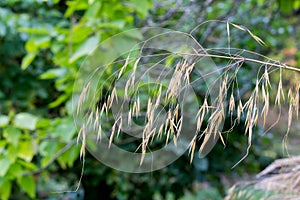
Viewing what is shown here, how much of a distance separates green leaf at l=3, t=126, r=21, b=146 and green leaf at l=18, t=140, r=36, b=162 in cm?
7

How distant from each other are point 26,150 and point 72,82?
1.10ft

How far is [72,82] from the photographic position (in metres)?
2.08

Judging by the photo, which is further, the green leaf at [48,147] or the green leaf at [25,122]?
the green leaf at [48,147]

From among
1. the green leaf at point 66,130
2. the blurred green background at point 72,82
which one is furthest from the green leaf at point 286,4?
the green leaf at point 66,130

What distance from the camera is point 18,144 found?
1970 millimetres

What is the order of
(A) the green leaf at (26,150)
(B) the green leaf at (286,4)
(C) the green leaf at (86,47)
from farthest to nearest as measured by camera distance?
(B) the green leaf at (286,4) < (A) the green leaf at (26,150) < (C) the green leaf at (86,47)

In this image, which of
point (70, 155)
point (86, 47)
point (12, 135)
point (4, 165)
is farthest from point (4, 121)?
point (86, 47)

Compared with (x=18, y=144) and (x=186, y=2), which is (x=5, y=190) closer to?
(x=18, y=144)

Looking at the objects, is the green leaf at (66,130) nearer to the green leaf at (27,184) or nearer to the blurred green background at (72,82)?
the blurred green background at (72,82)

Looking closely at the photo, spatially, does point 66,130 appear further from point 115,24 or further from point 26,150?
point 115,24

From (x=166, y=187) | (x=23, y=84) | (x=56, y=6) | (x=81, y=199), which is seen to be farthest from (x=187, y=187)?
(x=56, y=6)

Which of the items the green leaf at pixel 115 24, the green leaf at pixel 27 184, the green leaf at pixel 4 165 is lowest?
the green leaf at pixel 27 184

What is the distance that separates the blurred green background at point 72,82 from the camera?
6.48 feet

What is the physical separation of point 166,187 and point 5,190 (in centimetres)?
111
